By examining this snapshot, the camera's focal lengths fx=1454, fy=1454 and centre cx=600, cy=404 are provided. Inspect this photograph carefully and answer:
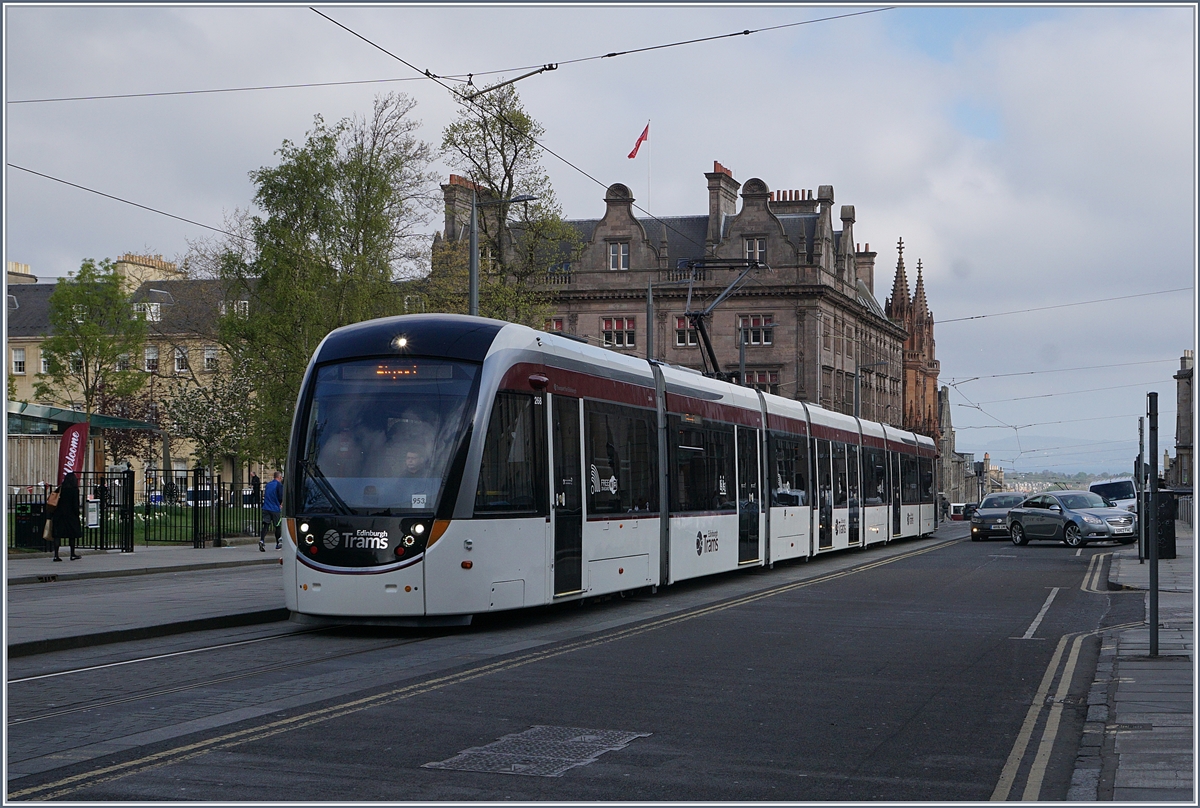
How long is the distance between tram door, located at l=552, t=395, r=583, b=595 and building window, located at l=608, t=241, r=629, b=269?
63903mm

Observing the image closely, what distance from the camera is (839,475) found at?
32.4 m

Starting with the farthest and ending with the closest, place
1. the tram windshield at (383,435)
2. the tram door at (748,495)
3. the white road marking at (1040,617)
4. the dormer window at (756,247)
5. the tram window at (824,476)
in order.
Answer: the dormer window at (756,247) < the tram window at (824,476) < the tram door at (748,495) < the white road marking at (1040,617) < the tram windshield at (383,435)

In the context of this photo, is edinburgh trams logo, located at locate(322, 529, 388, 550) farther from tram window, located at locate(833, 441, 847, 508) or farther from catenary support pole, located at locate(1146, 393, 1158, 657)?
tram window, located at locate(833, 441, 847, 508)

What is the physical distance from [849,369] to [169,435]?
39441mm

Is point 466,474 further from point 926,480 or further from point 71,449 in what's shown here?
point 926,480

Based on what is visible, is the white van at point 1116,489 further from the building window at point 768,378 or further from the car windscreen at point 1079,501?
the building window at point 768,378

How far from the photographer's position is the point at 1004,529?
4450 centimetres

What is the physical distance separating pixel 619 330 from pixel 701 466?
58512mm

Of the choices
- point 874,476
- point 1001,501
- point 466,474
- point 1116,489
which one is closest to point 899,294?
point 1116,489

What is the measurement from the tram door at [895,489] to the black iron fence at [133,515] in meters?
17.0

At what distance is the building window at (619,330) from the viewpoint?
79.8 metres

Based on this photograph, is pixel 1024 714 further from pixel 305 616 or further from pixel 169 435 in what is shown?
pixel 169 435

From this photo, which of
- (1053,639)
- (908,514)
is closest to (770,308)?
(908,514)

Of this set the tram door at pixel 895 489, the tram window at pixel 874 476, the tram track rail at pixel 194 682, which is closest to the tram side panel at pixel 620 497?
the tram track rail at pixel 194 682
